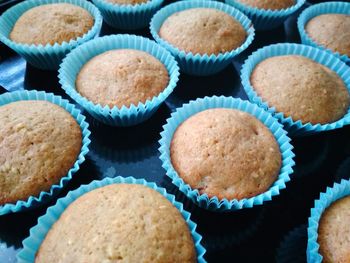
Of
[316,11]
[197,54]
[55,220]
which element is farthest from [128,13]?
[55,220]

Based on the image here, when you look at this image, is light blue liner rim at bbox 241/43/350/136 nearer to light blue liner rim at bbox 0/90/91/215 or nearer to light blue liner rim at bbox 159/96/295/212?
light blue liner rim at bbox 159/96/295/212

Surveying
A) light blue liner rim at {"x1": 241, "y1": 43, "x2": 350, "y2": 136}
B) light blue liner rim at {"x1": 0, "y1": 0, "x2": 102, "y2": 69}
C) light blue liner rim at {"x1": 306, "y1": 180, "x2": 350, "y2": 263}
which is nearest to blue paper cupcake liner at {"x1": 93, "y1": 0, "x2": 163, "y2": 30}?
light blue liner rim at {"x1": 0, "y1": 0, "x2": 102, "y2": 69}

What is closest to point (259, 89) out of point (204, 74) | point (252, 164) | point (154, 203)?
point (204, 74)

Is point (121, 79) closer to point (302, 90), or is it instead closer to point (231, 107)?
point (231, 107)

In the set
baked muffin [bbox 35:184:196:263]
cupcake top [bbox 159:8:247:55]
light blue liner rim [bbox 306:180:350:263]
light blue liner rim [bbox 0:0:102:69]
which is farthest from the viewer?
cupcake top [bbox 159:8:247:55]

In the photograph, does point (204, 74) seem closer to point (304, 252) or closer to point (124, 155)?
point (124, 155)
